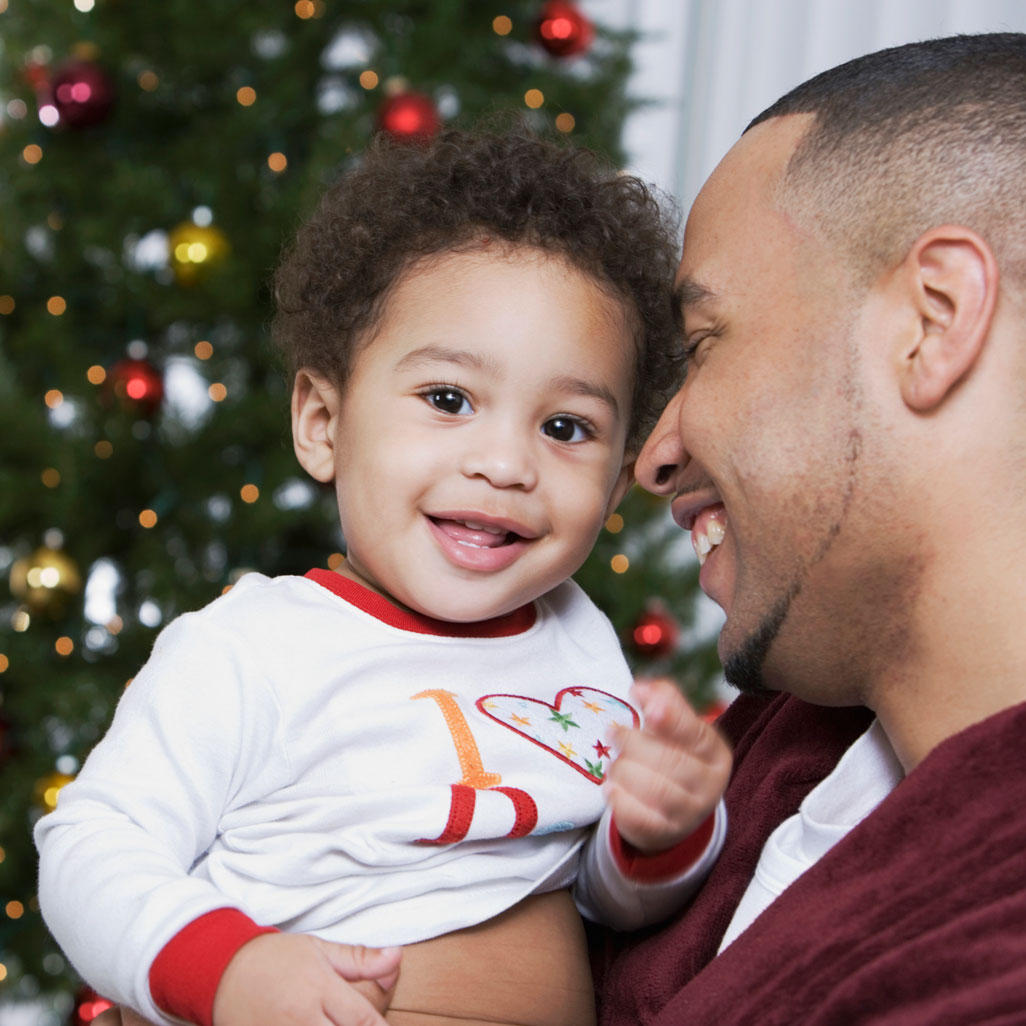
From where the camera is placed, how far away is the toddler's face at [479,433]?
1238mm

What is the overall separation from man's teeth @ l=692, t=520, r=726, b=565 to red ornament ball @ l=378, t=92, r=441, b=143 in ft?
5.00

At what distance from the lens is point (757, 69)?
3.89 meters

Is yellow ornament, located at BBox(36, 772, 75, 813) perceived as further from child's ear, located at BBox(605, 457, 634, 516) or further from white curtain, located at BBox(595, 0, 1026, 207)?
white curtain, located at BBox(595, 0, 1026, 207)

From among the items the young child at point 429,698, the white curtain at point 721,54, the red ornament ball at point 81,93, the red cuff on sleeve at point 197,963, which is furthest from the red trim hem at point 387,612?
the white curtain at point 721,54

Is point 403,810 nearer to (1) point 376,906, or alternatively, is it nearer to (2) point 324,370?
(1) point 376,906

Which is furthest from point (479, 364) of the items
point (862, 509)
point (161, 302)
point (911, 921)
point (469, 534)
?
point (161, 302)

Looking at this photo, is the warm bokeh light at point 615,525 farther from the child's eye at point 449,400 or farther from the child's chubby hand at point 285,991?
the child's chubby hand at point 285,991

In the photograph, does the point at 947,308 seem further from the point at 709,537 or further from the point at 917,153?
the point at 709,537

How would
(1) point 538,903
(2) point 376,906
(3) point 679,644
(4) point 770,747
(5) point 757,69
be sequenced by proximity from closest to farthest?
(2) point 376,906 → (1) point 538,903 → (4) point 770,747 → (3) point 679,644 → (5) point 757,69

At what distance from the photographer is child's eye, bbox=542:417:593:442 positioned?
1.30 metres

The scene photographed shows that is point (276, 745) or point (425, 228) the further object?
point (425, 228)

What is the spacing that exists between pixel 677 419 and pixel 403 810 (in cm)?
47

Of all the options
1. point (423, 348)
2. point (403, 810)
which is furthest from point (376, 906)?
point (423, 348)

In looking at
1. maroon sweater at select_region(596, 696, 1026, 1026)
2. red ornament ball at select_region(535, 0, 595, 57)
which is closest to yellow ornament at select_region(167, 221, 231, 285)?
red ornament ball at select_region(535, 0, 595, 57)
